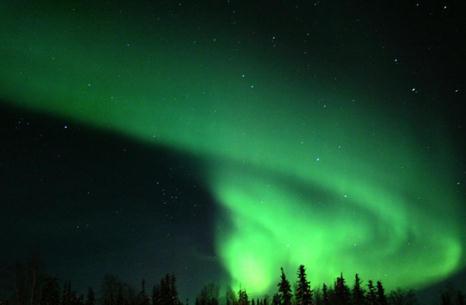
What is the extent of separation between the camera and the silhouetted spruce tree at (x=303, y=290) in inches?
2680

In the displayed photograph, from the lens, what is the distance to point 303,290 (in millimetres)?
68688

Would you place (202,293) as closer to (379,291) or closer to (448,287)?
(448,287)

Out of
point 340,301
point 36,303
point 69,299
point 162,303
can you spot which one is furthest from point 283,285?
point 69,299

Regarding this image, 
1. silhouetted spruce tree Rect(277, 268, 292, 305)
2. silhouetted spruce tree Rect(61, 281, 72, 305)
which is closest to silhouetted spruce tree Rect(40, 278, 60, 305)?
silhouetted spruce tree Rect(61, 281, 72, 305)

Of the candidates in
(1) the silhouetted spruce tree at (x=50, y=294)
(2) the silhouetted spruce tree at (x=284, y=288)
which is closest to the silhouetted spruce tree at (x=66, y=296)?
(1) the silhouetted spruce tree at (x=50, y=294)

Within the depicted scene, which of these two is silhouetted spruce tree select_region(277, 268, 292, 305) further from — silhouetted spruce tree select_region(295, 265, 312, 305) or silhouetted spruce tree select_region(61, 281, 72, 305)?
silhouetted spruce tree select_region(61, 281, 72, 305)

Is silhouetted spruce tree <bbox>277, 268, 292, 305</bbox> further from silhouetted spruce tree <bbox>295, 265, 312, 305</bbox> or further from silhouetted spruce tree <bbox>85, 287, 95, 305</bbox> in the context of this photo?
silhouetted spruce tree <bbox>85, 287, 95, 305</bbox>

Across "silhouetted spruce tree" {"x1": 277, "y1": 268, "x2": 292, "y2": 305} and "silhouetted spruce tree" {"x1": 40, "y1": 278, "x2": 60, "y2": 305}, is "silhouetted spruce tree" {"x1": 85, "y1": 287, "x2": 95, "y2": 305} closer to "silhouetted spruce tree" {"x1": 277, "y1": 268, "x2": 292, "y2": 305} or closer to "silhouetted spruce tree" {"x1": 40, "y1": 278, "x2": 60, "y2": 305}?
"silhouetted spruce tree" {"x1": 40, "y1": 278, "x2": 60, "y2": 305}

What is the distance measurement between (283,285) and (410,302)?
75.9 m

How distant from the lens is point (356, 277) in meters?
78.2

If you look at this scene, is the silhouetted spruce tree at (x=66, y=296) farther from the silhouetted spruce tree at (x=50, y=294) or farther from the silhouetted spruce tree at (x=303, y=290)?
the silhouetted spruce tree at (x=303, y=290)

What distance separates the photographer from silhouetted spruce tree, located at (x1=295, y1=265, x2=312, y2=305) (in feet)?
223

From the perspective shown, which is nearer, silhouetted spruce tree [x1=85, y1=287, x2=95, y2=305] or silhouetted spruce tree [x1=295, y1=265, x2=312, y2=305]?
silhouetted spruce tree [x1=295, y1=265, x2=312, y2=305]

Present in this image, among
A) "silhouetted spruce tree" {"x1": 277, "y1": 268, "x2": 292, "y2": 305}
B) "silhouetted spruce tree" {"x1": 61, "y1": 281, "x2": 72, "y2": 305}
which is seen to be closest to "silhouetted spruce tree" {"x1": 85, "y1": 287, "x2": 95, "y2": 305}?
"silhouetted spruce tree" {"x1": 61, "y1": 281, "x2": 72, "y2": 305}
